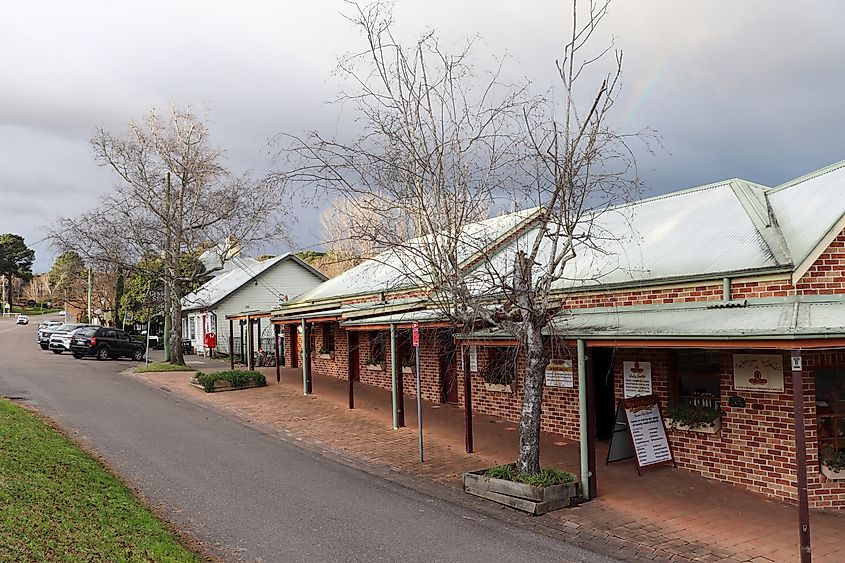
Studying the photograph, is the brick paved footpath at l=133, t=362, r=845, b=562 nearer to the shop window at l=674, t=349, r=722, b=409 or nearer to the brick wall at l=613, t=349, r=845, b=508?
the brick wall at l=613, t=349, r=845, b=508

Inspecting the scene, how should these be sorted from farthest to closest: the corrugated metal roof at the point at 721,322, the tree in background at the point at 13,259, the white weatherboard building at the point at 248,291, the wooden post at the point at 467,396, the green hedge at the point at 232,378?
the tree in background at the point at 13,259 < the white weatherboard building at the point at 248,291 < the green hedge at the point at 232,378 < the wooden post at the point at 467,396 < the corrugated metal roof at the point at 721,322

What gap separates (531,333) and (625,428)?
8.81ft

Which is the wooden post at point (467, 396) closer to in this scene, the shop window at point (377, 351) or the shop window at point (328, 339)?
the shop window at point (377, 351)

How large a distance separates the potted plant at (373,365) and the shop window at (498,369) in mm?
5659

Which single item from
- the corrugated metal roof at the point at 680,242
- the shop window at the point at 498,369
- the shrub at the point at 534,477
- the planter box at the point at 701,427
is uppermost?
the corrugated metal roof at the point at 680,242

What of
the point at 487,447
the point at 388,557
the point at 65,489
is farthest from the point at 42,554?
the point at 487,447

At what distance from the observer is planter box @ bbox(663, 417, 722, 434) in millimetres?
9586

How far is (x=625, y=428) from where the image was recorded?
10422mm

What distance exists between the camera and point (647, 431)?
397 inches

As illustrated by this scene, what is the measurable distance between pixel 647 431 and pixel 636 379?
1.12m

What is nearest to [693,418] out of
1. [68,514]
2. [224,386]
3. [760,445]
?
[760,445]

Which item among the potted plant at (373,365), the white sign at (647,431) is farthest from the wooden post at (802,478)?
the potted plant at (373,365)

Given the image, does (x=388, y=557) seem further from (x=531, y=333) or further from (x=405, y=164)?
(x=405, y=164)

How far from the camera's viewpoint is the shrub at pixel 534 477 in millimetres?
8680
